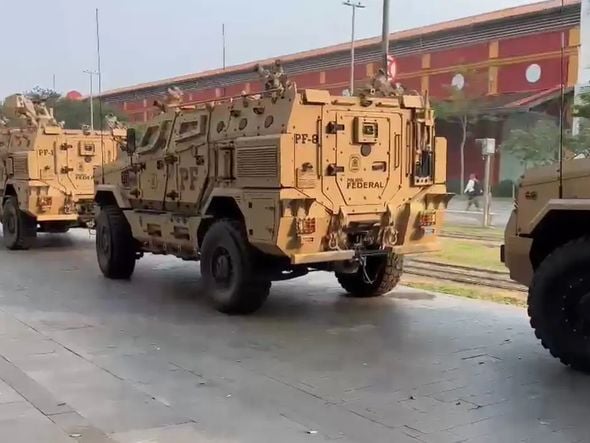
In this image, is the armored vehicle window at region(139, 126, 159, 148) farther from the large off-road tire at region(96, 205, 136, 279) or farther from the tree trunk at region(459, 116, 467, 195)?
the tree trunk at region(459, 116, 467, 195)

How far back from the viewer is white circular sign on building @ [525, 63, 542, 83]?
2974 centimetres

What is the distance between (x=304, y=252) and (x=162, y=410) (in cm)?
292

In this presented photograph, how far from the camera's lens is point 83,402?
19.2 feet

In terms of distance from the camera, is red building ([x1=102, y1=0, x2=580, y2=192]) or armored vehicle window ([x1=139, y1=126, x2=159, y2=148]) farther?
red building ([x1=102, y1=0, x2=580, y2=192])

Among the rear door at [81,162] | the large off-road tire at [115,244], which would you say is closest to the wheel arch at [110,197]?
the large off-road tire at [115,244]

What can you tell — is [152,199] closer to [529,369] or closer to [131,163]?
[131,163]

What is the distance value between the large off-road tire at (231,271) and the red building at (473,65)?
17855 millimetres

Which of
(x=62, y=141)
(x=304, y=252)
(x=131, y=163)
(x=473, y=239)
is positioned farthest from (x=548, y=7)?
(x=304, y=252)

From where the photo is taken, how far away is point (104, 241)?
11.7m

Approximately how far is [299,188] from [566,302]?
2.90 m

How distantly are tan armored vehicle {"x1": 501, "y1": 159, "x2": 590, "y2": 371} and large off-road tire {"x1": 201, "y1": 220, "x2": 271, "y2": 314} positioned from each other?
9.91ft

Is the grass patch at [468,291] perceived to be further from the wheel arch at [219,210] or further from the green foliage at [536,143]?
the green foliage at [536,143]

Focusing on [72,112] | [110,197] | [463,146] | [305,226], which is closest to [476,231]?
[110,197]

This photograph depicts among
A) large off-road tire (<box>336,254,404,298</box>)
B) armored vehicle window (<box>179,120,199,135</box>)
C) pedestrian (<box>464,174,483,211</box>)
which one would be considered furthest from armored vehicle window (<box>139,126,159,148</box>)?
pedestrian (<box>464,174,483,211</box>)
